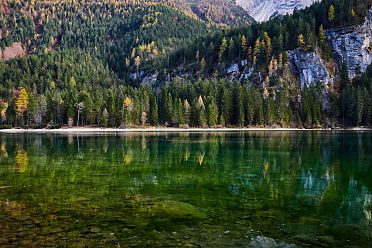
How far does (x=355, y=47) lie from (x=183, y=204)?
193047 millimetres

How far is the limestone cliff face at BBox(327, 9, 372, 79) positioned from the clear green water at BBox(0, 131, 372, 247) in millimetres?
167574

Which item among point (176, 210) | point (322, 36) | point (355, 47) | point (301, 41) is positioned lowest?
point (176, 210)

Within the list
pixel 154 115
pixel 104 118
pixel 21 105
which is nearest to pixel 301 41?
pixel 154 115

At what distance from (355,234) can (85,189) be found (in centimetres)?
1683

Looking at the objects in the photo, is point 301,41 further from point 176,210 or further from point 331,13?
point 176,210

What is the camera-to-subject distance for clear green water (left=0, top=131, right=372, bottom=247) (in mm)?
15375

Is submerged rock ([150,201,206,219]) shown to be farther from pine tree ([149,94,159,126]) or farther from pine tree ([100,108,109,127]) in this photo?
pine tree ([149,94,159,126])

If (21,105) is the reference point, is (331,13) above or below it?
above

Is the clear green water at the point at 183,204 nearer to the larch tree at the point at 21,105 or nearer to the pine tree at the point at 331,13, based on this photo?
the larch tree at the point at 21,105

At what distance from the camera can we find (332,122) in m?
156

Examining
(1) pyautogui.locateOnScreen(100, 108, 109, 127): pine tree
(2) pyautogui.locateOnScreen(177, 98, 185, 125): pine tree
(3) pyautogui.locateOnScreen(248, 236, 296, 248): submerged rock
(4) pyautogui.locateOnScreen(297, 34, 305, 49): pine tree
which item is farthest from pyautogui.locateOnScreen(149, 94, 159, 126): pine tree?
(3) pyautogui.locateOnScreen(248, 236, 296, 248): submerged rock

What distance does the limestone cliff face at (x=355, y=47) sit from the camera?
18875 cm

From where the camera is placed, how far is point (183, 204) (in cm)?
2133

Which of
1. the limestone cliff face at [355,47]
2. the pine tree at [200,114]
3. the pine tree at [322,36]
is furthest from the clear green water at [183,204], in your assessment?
the pine tree at [322,36]
